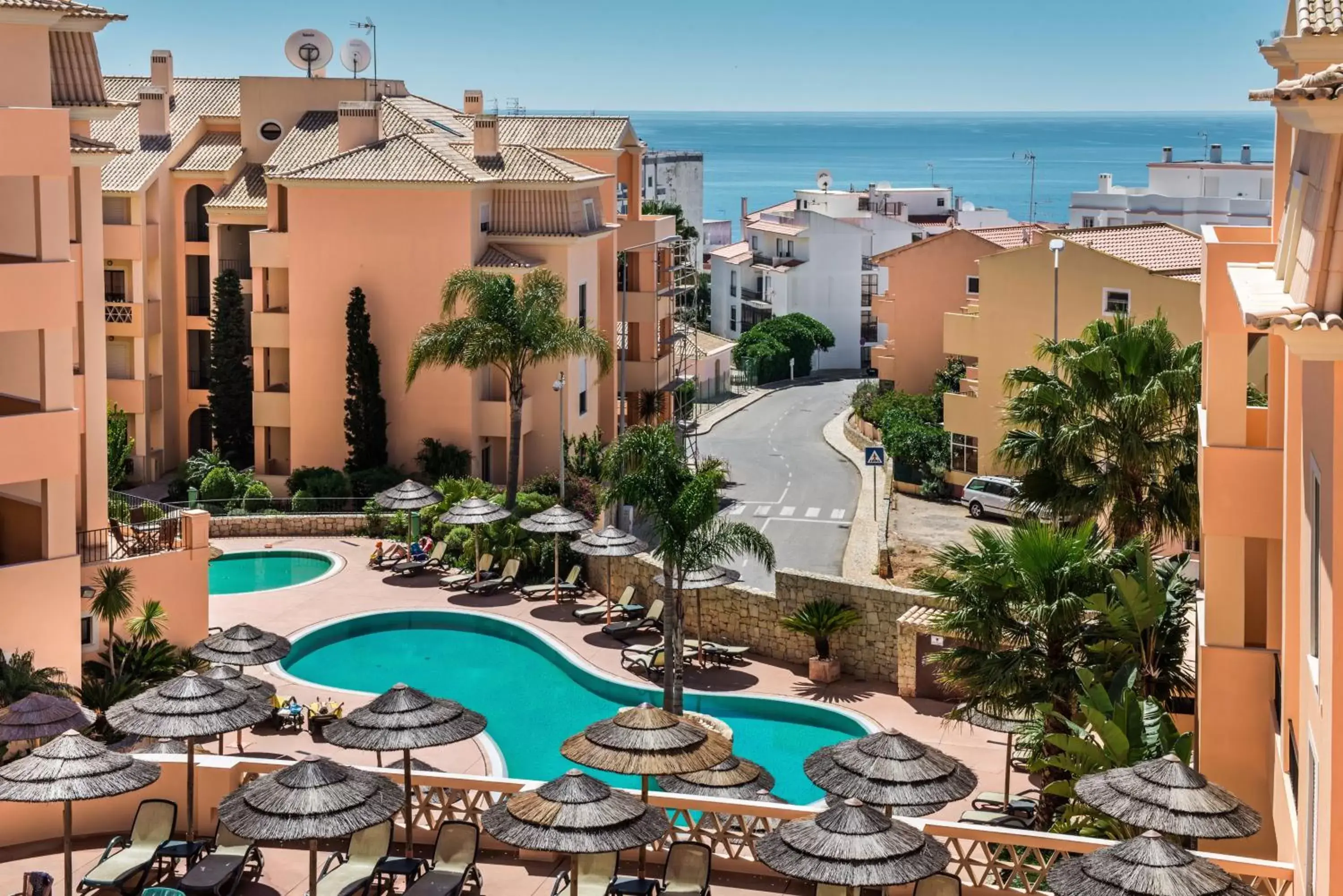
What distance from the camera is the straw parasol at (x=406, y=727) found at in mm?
20141

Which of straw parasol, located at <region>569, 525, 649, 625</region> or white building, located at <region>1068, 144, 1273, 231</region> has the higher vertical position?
white building, located at <region>1068, 144, 1273, 231</region>

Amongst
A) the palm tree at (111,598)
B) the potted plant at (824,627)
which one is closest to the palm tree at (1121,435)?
the potted plant at (824,627)

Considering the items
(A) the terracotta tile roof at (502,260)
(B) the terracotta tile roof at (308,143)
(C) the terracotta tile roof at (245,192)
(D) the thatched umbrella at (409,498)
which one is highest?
(B) the terracotta tile roof at (308,143)

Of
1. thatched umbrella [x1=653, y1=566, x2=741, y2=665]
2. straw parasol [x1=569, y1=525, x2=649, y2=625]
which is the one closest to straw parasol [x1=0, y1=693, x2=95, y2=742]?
thatched umbrella [x1=653, y1=566, x2=741, y2=665]

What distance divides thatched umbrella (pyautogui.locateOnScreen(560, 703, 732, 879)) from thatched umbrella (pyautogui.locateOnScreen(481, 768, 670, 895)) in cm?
96

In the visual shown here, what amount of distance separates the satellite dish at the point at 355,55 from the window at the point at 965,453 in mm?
23337

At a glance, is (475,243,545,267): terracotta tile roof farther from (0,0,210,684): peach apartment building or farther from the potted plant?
(0,0,210,684): peach apartment building

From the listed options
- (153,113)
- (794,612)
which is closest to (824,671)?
(794,612)

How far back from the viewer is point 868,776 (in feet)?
62.7

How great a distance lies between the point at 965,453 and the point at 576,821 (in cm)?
3900

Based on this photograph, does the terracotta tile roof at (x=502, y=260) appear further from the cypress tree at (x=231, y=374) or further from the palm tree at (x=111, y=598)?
the palm tree at (x=111, y=598)

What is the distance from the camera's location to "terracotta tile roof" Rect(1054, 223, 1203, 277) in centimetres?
4941

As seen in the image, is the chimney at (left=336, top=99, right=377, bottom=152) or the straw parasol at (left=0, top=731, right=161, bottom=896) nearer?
the straw parasol at (left=0, top=731, right=161, bottom=896)

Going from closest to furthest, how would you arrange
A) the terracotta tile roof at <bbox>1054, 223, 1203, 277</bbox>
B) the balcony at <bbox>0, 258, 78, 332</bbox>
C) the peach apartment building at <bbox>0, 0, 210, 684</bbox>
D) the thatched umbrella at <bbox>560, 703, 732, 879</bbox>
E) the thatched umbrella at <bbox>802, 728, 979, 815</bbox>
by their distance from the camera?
1. the thatched umbrella at <bbox>802, 728, 979, 815</bbox>
2. the thatched umbrella at <bbox>560, 703, 732, 879</bbox>
3. the balcony at <bbox>0, 258, 78, 332</bbox>
4. the peach apartment building at <bbox>0, 0, 210, 684</bbox>
5. the terracotta tile roof at <bbox>1054, 223, 1203, 277</bbox>
